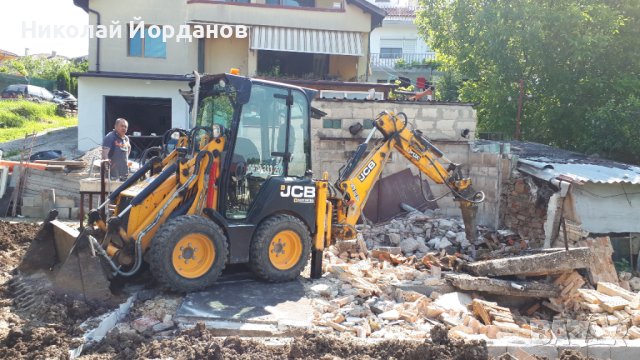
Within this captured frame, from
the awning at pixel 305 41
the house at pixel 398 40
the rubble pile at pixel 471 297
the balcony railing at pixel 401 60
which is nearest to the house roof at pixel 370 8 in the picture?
the awning at pixel 305 41

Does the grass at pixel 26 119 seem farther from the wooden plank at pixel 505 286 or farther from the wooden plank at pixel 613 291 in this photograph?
the wooden plank at pixel 613 291

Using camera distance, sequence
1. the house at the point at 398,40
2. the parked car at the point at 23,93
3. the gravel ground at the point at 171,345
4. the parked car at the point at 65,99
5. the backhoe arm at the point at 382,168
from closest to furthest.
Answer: the gravel ground at the point at 171,345
the backhoe arm at the point at 382,168
the parked car at the point at 65,99
the parked car at the point at 23,93
the house at the point at 398,40

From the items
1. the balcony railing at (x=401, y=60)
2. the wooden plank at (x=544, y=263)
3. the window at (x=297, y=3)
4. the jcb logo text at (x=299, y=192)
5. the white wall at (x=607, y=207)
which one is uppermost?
the window at (x=297, y=3)

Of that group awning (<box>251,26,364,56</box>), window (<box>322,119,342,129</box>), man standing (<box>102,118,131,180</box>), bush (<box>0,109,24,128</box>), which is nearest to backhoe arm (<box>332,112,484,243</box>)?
window (<box>322,119,342,129</box>)

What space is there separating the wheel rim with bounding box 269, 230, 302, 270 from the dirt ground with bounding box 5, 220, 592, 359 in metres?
1.75

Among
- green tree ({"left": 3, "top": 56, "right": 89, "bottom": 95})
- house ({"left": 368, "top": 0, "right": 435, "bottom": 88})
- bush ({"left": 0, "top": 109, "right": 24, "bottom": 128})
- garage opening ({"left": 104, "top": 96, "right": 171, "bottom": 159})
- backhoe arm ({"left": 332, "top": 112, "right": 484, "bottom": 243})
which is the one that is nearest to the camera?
backhoe arm ({"left": 332, "top": 112, "right": 484, "bottom": 243})

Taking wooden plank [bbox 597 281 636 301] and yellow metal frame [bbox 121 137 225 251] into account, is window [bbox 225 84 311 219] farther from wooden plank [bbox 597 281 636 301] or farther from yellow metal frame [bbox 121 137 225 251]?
wooden plank [bbox 597 281 636 301]

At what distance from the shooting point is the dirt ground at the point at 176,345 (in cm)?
515

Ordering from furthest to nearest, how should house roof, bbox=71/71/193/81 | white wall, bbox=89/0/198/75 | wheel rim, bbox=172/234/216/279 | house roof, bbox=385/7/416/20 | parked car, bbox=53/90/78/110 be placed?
house roof, bbox=385/7/416/20 → parked car, bbox=53/90/78/110 → white wall, bbox=89/0/198/75 → house roof, bbox=71/71/193/81 → wheel rim, bbox=172/234/216/279

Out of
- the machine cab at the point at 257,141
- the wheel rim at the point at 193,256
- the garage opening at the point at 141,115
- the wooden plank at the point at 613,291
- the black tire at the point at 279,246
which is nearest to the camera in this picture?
the wheel rim at the point at 193,256

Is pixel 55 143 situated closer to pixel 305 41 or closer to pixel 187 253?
pixel 305 41

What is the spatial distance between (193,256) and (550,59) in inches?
503


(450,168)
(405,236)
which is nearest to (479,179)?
(405,236)

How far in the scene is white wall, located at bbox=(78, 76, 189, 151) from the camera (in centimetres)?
2059
